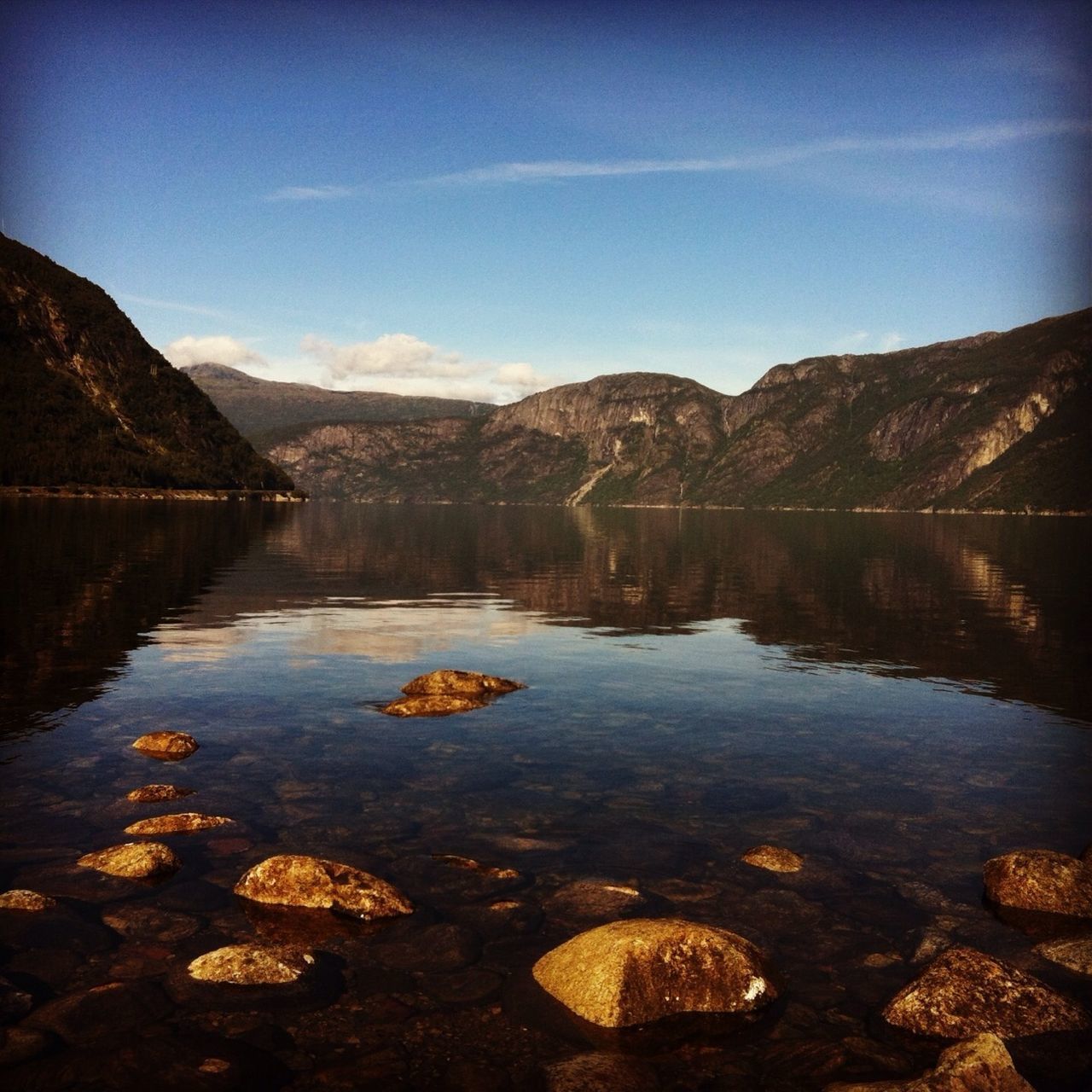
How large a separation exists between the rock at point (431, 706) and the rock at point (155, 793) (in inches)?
317

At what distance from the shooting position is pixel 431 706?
86.0ft

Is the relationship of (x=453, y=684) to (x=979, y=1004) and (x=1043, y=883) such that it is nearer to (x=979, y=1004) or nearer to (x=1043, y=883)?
(x=1043, y=883)

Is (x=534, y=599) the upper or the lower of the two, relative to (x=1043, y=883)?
lower

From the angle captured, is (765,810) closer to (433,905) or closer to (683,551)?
(433,905)

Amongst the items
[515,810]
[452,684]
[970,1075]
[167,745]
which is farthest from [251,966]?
[452,684]

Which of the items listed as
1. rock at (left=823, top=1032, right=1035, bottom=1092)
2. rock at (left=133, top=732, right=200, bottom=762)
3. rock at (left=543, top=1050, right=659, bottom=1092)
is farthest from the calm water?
rock at (left=823, top=1032, right=1035, bottom=1092)

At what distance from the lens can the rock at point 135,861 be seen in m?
14.2

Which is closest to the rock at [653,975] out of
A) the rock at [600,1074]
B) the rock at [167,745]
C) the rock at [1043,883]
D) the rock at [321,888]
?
the rock at [600,1074]

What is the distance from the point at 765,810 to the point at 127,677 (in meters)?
21.7

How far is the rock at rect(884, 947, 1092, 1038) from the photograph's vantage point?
10.6m

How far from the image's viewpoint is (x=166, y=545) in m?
90.1

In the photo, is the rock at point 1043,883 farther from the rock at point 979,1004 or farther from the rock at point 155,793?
the rock at point 155,793

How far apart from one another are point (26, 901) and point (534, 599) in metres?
45.5

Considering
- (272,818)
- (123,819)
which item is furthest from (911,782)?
(123,819)
